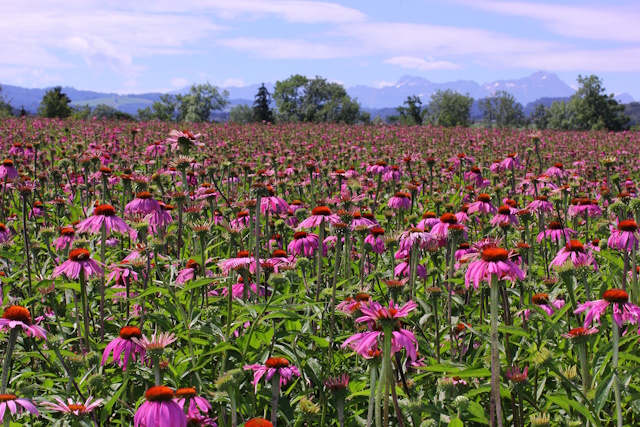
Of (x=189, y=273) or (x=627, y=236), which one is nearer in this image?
(x=627, y=236)

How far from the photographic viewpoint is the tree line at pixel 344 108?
5313cm

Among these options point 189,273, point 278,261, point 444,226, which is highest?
Result: point 444,226

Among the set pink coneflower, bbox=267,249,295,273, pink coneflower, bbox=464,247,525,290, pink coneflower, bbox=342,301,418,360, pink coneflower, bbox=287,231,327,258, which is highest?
pink coneflower, bbox=464,247,525,290

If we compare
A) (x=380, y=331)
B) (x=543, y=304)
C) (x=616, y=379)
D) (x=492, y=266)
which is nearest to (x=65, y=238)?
(x=380, y=331)

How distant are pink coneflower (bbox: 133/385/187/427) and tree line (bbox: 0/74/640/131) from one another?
140 ft

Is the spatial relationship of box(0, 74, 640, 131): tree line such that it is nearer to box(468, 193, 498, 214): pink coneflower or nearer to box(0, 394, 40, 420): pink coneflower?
box(468, 193, 498, 214): pink coneflower

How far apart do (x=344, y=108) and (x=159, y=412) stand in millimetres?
75825

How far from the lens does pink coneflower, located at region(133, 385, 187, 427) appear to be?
1841 mm

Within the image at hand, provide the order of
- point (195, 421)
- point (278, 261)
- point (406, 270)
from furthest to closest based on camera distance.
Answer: point (406, 270)
point (278, 261)
point (195, 421)

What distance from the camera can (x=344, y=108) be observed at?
7600cm

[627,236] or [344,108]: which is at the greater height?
[344,108]

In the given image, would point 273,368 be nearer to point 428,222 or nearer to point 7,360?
point 7,360

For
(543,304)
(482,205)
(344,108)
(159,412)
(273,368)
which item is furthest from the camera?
(344,108)

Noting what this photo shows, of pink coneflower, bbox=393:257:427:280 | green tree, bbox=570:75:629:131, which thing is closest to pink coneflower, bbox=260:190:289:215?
pink coneflower, bbox=393:257:427:280
